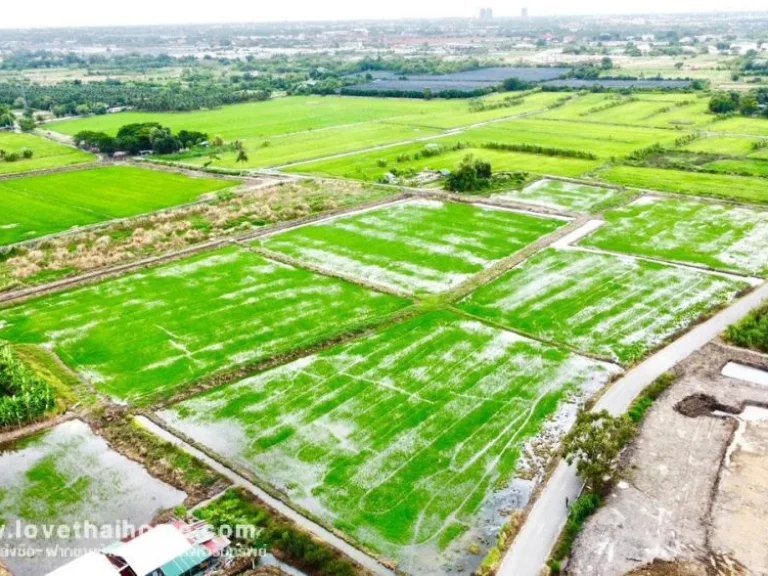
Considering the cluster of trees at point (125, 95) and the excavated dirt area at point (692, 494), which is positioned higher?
the cluster of trees at point (125, 95)

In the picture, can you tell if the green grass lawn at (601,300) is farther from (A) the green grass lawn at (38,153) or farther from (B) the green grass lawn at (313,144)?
(A) the green grass lawn at (38,153)

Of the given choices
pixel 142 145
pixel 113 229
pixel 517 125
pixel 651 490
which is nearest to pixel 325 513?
pixel 651 490

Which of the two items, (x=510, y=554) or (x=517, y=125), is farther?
(x=517, y=125)

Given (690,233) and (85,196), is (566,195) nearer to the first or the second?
(690,233)

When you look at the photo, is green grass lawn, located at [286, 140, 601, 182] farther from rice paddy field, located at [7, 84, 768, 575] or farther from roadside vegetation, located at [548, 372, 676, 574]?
roadside vegetation, located at [548, 372, 676, 574]

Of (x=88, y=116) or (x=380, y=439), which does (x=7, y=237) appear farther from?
(x=88, y=116)

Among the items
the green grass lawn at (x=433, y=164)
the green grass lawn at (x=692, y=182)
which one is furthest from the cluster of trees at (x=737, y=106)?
the green grass lawn at (x=692, y=182)
